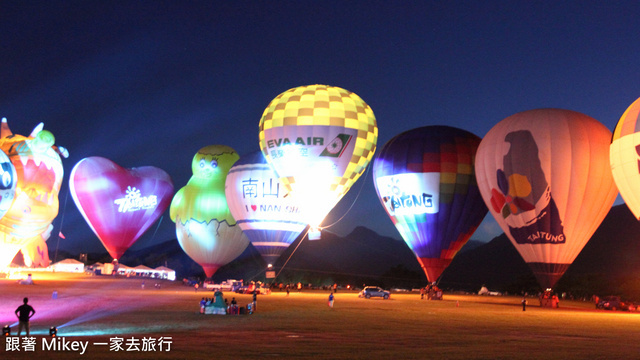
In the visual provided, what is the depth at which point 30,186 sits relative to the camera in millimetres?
45344

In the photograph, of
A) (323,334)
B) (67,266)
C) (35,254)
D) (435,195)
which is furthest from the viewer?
(67,266)

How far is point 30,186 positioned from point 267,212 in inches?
665

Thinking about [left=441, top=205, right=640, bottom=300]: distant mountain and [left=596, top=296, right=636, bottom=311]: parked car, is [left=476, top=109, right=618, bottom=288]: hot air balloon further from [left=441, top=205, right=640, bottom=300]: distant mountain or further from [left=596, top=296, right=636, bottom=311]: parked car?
[left=441, top=205, right=640, bottom=300]: distant mountain

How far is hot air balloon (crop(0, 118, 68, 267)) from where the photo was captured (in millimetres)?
44812

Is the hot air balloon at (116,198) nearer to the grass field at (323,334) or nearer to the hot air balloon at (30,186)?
the hot air balloon at (30,186)

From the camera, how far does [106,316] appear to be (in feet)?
64.2

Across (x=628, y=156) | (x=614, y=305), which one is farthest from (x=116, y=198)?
(x=628, y=156)

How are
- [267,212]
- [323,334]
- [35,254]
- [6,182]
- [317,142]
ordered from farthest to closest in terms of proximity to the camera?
[35,254] < [267,212] < [6,182] < [317,142] < [323,334]

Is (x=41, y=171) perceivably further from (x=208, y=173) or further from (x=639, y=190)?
(x=639, y=190)

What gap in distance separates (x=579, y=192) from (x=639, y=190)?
2531mm

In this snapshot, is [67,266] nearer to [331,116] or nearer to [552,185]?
[331,116]

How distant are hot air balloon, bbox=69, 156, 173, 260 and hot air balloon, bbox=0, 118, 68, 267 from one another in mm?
2152

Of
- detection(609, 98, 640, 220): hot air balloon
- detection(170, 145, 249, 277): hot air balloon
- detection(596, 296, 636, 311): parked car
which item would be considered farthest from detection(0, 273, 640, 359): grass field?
detection(170, 145, 249, 277): hot air balloon

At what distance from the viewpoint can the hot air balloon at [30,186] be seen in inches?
1764
